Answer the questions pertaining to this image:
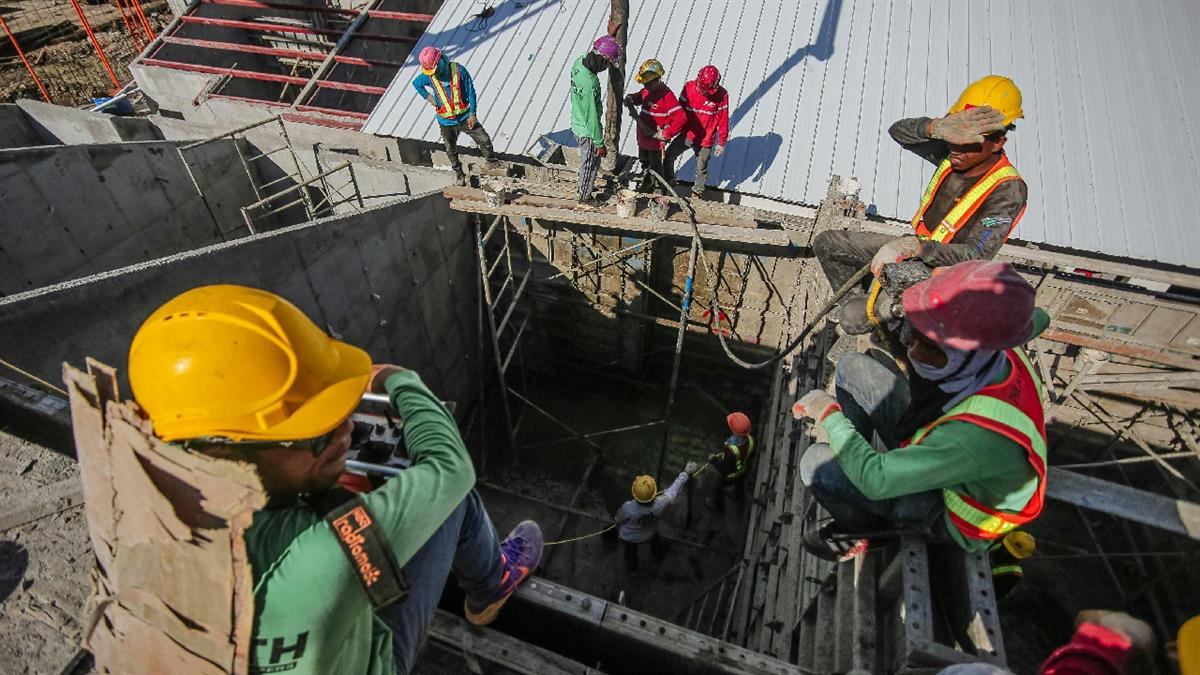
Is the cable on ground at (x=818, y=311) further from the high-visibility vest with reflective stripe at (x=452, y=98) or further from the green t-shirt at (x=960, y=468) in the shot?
the high-visibility vest with reflective stripe at (x=452, y=98)

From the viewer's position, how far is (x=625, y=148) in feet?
31.6

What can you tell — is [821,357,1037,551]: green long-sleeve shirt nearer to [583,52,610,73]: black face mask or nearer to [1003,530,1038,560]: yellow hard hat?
[1003,530,1038,560]: yellow hard hat

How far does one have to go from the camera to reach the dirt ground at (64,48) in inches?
741

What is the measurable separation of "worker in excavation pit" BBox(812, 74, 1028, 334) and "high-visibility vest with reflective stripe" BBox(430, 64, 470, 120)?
6.29 metres

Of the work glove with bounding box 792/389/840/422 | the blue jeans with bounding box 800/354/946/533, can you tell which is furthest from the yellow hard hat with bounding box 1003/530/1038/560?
the work glove with bounding box 792/389/840/422

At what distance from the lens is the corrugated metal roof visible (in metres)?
8.71

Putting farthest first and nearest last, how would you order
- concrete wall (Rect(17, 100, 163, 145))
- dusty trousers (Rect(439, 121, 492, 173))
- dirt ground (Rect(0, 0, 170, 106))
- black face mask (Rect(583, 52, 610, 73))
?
dirt ground (Rect(0, 0, 170, 106)) → concrete wall (Rect(17, 100, 163, 145)) → dusty trousers (Rect(439, 121, 492, 173)) → black face mask (Rect(583, 52, 610, 73))

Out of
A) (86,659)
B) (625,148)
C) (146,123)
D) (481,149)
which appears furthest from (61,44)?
(86,659)

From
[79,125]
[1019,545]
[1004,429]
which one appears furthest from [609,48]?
[79,125]

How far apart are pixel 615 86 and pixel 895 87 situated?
20.4 feet

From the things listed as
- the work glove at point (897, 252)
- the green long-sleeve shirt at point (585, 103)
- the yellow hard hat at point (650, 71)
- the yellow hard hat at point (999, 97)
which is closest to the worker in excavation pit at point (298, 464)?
the work glove at point (897, 252)

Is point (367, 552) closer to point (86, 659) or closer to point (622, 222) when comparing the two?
point (86, 659)

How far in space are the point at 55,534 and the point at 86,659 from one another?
714 millimetres

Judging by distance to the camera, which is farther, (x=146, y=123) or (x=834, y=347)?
(x=146, y=123)
